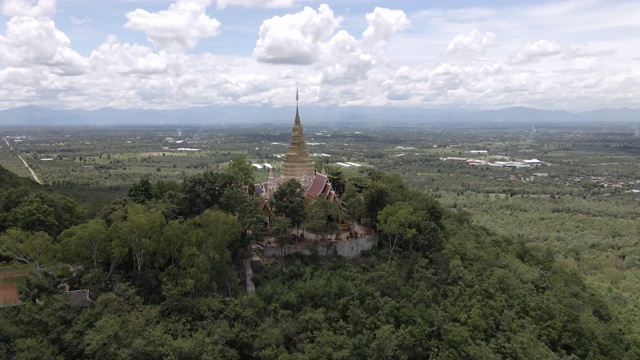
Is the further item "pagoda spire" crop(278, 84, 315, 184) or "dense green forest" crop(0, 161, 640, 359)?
"pagoda spire" crop(278, 84, 315, 184)

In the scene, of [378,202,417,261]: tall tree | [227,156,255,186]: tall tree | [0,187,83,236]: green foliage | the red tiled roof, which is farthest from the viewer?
[227,156,255,186]: tall tree

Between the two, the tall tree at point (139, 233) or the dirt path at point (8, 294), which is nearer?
the dirt path at point (8, 294)

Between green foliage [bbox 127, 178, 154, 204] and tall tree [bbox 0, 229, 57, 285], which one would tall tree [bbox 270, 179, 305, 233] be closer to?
green foliage [bbox 127, 178, 154, 204]

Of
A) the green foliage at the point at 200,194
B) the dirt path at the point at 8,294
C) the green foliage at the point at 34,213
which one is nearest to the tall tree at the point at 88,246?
the dirt path at the point at 8,294

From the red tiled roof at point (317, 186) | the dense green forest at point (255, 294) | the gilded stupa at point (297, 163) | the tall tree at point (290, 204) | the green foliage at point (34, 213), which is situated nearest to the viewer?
→ the dense green forest at point (255, 294)

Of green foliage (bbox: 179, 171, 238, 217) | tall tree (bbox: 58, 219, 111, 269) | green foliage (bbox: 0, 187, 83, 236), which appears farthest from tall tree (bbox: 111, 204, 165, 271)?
green foliage (bbox: 0, 187, 83, 236)

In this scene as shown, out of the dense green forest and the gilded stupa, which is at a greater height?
the gilded stupa

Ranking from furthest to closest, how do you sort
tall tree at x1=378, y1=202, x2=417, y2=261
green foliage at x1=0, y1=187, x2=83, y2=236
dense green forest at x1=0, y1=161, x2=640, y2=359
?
tall tree at x1=378, y1=202, x2=417, y2=261 → green foliage at x1=0, y1=187, x2=83, y2=236 → dense green forest at x1=0, y1=161, x2=640, y2=359

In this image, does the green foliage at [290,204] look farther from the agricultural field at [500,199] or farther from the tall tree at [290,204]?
the agricultural field at [500,199]

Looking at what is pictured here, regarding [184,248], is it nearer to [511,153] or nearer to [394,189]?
[394,189]
